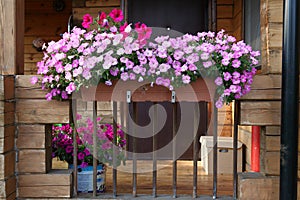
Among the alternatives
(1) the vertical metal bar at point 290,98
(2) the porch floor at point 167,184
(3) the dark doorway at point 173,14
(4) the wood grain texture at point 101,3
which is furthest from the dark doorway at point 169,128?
(1) the vertical metal bar at point 290,98

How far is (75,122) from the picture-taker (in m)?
2.10

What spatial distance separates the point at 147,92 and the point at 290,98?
71cm

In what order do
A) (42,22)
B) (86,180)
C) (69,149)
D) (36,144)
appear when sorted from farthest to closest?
(42,22)
(69,149)
(86,180)
(36,144)

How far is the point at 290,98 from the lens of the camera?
5.59ft

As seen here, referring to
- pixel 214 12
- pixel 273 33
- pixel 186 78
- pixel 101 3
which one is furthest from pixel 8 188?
pixel 214 12

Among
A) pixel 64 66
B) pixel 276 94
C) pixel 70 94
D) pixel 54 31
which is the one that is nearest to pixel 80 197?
pixel 70 94

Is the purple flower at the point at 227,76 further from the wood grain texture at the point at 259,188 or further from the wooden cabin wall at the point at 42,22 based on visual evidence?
the wooden cabin wall at the point at 42,22

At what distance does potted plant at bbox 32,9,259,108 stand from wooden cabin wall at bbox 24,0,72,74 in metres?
3.63

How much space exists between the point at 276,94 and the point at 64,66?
3.77 ft

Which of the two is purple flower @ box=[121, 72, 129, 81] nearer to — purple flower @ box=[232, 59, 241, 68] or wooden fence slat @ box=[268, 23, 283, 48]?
purple flower @ box=[232, 59, 241, 68]

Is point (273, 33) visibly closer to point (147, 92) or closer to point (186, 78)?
point (186, 78)

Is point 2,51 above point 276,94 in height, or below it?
above

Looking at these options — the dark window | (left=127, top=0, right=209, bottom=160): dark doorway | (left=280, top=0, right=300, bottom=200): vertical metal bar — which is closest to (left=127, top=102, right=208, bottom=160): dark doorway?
(left=127, top=0, right=209, bottom=160): dark doorway

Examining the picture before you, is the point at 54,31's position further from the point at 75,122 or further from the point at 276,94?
the point at 276,94
